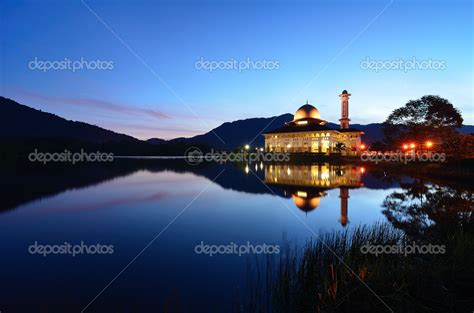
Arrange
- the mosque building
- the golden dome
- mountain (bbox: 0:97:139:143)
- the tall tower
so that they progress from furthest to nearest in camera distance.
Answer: mountain (bbox: 0:97:139:143), the golden dome, the tall tower, the mosque building

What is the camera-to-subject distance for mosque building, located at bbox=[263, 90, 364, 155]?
217 feet

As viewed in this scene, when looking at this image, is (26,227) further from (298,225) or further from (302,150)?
(302,150)

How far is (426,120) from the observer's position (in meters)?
42.1

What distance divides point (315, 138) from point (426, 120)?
28.4 m

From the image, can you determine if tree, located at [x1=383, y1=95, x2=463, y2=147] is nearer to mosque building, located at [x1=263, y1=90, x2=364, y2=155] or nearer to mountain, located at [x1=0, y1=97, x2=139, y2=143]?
mosque building, located at [x1=263, y1=90, x2=364, y2=155]

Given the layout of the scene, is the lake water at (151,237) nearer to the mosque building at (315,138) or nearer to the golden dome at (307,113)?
the mosque building at (315,138)

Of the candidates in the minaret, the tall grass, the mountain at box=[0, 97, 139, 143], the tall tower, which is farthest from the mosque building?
the mountain at box=[0, 97, 139, 143]

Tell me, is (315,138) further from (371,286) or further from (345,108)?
(371,286)

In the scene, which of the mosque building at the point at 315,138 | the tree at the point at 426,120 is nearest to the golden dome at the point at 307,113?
the mosque building at the point at 315,138

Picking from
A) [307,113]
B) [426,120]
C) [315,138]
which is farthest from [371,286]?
[307,113]

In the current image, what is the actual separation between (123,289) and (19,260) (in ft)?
15.8

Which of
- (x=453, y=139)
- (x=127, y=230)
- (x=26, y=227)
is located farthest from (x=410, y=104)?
(x=26, y=227)

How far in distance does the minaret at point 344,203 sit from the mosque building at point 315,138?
39154mm

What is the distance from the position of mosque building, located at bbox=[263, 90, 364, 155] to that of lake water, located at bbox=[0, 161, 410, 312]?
4260cm
